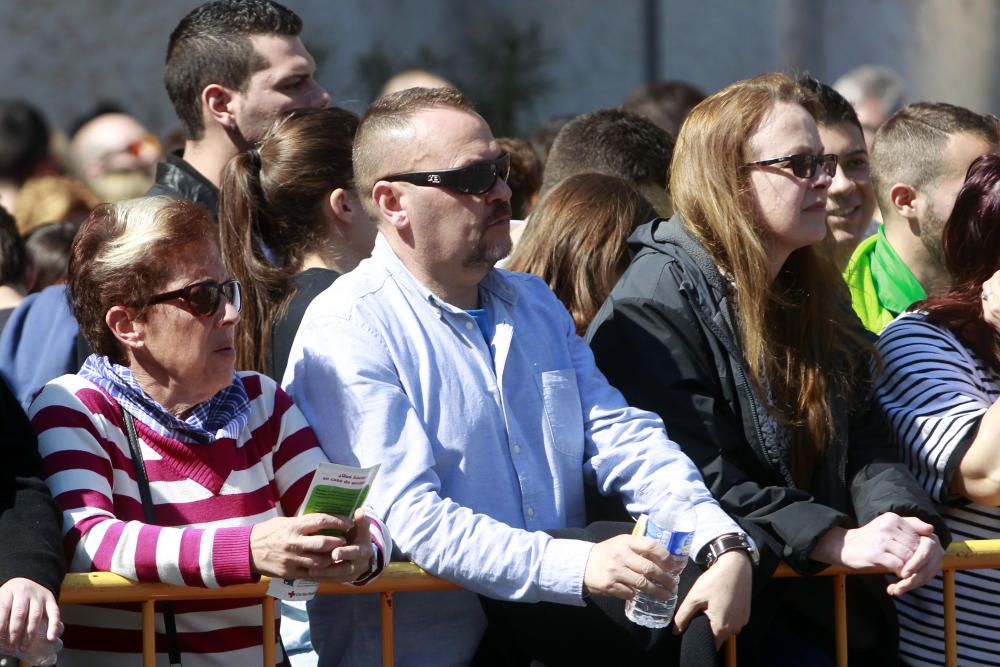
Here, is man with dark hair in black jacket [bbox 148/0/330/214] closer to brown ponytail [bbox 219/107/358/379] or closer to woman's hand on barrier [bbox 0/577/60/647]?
brown ponytail [bbox 219/107/358/379]

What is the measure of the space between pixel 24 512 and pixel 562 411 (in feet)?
4.00

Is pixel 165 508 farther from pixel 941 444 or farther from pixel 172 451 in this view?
pixel 941 444

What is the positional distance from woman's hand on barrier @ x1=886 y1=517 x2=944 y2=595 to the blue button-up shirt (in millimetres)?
397

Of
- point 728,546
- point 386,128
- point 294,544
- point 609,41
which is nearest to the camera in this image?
point 294,544

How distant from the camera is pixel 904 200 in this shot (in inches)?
195

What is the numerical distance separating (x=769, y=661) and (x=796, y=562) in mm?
331

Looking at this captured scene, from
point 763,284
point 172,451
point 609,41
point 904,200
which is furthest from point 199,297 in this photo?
point 609,41

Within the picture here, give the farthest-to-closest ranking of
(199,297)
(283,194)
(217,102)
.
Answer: (217,102) < (283,194) < (199,297)

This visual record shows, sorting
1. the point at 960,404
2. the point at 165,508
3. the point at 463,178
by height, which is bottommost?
the point at 960,404

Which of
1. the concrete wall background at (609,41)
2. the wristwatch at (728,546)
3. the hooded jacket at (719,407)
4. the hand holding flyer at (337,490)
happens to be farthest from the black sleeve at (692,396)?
the concrete wall background at (609,41)

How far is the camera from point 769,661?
349 cm

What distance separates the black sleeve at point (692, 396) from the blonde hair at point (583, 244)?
0.56m

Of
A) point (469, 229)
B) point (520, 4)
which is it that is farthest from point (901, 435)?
point (520, 4)

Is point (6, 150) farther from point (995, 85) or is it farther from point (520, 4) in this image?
point (995, 85)
